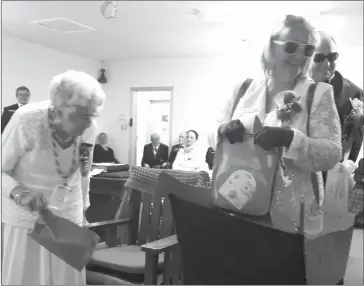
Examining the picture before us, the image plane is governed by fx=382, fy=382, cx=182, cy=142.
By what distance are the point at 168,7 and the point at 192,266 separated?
0.44 m

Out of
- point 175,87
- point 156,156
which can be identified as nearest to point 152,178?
point 156,156

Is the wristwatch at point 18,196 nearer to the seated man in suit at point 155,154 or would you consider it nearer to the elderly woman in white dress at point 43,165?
the elderly woman in white dress at point 43,165

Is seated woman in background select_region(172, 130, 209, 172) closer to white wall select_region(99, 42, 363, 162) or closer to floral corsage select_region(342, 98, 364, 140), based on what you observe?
white wall select_region(99, 42, 363, 162)

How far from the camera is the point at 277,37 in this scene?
23.3 inches

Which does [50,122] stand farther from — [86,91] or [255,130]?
[255,130]

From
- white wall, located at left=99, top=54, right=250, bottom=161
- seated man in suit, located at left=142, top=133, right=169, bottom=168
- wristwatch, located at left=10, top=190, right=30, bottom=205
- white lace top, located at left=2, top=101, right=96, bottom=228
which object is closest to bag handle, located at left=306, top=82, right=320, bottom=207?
white wall, located at left=99, top=54, right=250, bottom=161

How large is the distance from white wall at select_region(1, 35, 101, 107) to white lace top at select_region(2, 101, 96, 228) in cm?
3

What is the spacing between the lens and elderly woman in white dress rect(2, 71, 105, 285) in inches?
23.6

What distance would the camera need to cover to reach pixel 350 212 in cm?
62

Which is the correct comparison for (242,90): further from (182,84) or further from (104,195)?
(104,195)

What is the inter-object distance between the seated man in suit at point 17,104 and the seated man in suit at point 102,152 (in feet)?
0.43

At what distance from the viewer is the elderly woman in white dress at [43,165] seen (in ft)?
1.97

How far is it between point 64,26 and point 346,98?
0.47 m

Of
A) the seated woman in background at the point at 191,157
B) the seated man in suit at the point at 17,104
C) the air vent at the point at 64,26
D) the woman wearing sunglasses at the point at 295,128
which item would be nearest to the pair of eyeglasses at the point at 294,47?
the woman wearing sunglasses at the point at 295,128
